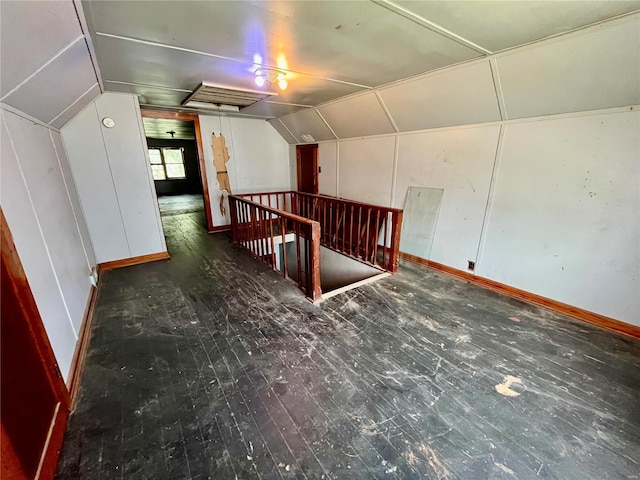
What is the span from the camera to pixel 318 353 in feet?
6.71

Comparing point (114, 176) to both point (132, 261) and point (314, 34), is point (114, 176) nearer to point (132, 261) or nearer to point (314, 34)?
point (132, 261)

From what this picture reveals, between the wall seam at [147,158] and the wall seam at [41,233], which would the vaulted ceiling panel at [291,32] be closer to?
the wall seam at [41,233]

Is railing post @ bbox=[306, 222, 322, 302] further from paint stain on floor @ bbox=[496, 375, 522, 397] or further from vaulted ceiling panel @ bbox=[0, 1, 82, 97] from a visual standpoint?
vaulted ceiling panel @ bbox=[0, 1, 82, 97]

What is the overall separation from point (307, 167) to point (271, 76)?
307 cm

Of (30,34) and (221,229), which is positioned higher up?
(30,34)

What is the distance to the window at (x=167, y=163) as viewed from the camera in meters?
10.7

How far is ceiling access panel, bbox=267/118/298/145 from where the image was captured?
5574mm

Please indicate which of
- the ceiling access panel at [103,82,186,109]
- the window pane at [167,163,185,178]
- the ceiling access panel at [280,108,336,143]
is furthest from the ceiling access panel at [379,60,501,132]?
the window pane at [167,163,185,178]

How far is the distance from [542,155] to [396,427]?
2.79m

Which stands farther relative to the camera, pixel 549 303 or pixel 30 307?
pixel 549 303

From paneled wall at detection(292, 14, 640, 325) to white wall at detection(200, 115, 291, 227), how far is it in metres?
2.74

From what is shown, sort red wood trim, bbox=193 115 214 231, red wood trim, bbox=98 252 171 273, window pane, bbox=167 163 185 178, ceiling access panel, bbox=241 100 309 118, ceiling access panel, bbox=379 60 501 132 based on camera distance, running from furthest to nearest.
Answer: window pane, bbox=167 163 185 178, red wood trim, bbox=193 115 214 231, ceiling access panel, bbox=241 100 309 118, red wood trim, bbox=98 252 171 273, ceiling access panel, bbox=379 60 501 132

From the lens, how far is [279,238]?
4656 millimetres

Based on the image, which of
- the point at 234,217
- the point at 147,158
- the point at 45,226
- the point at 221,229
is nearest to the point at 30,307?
the point at 45,226
